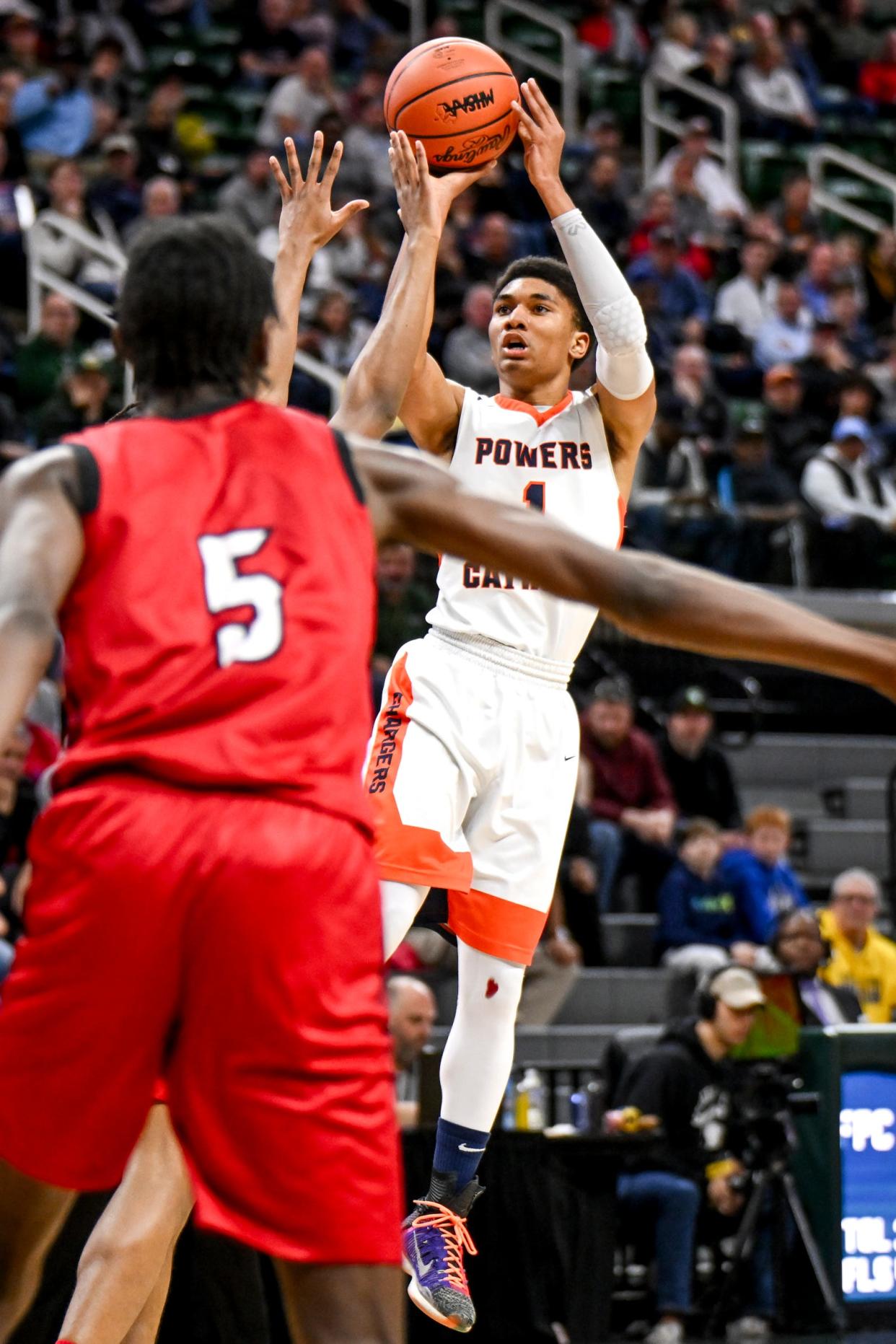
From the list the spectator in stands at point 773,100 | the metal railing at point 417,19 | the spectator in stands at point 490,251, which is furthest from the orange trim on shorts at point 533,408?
the spectator in stands at point 773,100

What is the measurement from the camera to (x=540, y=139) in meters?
5.54

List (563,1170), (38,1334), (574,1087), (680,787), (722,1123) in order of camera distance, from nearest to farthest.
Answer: (38,1334), (563,1170), (722,1123), (574,1087), (680,787)

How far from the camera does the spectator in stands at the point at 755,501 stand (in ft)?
46.1

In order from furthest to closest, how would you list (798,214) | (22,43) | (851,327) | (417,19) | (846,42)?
(846,42) < (798,214) < (417,19) < (851,327) < (22,43)

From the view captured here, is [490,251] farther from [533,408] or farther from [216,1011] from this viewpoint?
[216,1011]

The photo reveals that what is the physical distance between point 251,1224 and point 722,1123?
6588 mm

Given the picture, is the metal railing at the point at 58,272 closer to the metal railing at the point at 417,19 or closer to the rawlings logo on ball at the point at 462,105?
the metal railing at the point at 417,19

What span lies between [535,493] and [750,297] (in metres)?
12.3

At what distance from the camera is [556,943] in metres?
10.7

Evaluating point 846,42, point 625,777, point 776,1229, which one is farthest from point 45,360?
point 846,42

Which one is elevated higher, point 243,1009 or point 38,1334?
point 243,1009

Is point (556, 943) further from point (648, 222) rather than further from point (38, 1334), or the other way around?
point (648, 222)

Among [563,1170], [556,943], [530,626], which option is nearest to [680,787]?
[556,943]

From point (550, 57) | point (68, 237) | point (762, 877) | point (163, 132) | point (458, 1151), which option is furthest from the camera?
point (550, 57)
